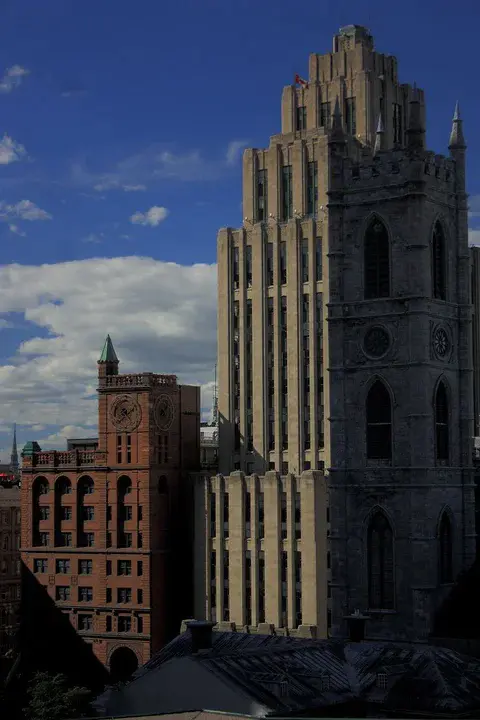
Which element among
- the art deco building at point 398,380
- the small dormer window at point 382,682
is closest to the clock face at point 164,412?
the art deco building at point 398,380

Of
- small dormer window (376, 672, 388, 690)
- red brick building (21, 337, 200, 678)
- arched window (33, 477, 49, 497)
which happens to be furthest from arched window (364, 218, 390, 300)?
arched window (33, 477, 49, 497)

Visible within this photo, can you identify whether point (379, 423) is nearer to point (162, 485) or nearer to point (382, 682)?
point (382, 682)

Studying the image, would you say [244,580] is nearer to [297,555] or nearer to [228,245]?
[297,555]

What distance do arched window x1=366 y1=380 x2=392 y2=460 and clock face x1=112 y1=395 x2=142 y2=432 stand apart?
36.6 metres

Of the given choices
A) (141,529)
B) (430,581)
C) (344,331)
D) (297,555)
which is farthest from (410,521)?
(141,529)

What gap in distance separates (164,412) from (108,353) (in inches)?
348

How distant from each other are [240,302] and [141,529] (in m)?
24.7

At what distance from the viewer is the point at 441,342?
11262 centimetres

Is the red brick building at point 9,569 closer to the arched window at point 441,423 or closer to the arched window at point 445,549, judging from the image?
the arched window at point 445,549

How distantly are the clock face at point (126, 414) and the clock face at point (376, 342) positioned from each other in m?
37.3

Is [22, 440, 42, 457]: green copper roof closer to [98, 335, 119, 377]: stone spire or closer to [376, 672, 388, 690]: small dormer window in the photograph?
[98, 335, 119, 377]: stone spire

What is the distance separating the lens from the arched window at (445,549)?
111 metres

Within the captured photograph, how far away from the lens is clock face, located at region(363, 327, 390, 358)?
111 meters

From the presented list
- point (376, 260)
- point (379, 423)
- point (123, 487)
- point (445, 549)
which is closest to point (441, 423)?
point (379, 423)
